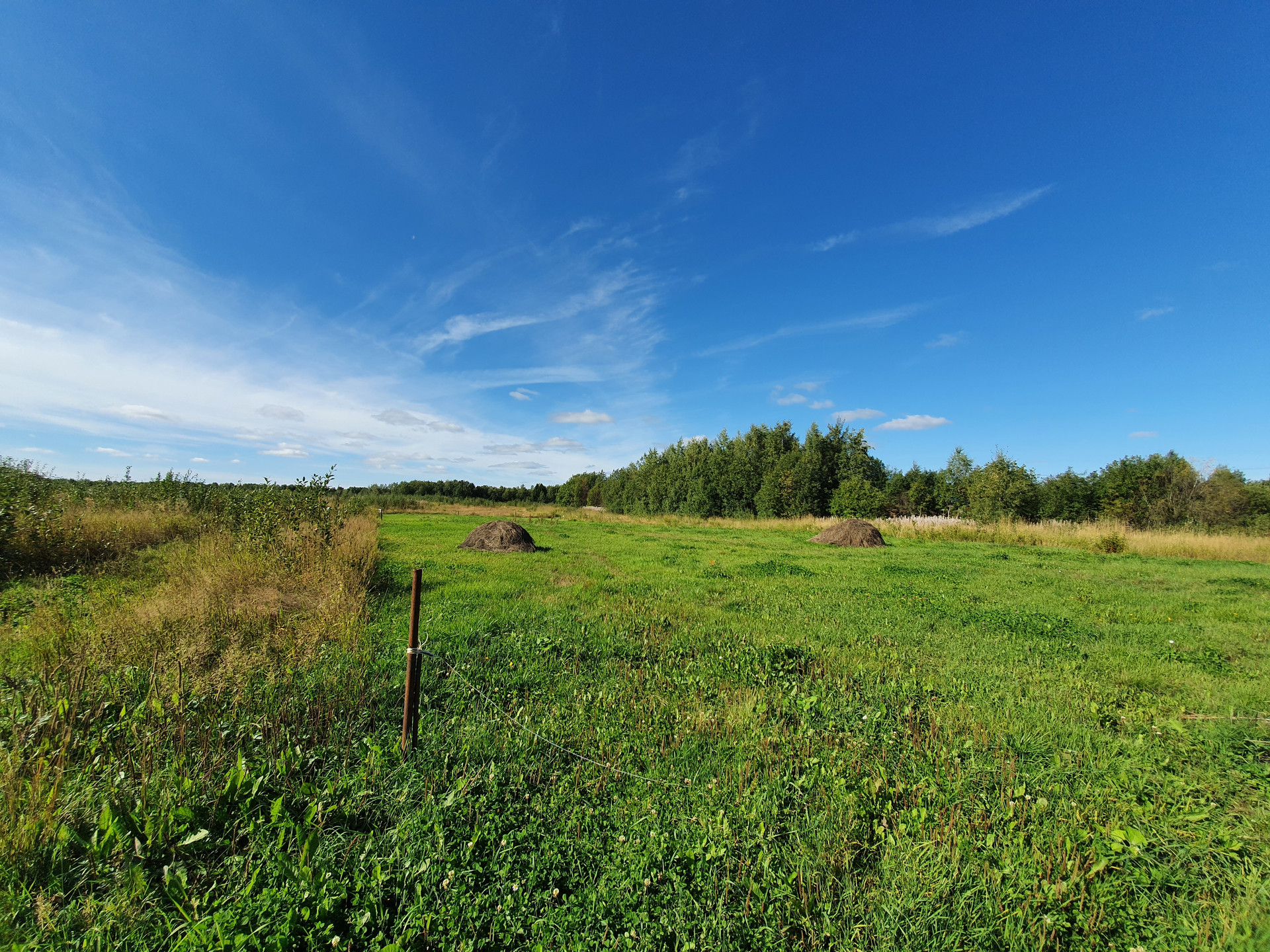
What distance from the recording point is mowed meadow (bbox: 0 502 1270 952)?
2.38 metres

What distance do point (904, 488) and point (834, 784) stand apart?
6450cm

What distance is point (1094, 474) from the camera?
47781 millimetres

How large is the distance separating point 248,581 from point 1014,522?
118 feet

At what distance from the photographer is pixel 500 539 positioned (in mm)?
17281

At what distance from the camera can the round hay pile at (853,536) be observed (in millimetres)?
22141

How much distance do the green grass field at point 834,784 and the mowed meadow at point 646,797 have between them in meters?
0.02

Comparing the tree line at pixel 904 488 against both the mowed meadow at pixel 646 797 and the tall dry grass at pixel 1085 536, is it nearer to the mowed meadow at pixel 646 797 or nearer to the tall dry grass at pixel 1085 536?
the tall dry grass at pixel 1085 536

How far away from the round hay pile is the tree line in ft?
41.1

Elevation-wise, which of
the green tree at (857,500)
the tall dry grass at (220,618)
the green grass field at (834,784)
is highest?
the green tree at (857,500)

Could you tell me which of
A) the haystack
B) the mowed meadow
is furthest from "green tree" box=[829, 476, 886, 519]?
the mowed meadow

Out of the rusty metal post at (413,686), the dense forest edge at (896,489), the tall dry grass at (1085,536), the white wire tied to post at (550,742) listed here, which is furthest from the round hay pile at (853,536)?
the rusty metal post at (413,686)

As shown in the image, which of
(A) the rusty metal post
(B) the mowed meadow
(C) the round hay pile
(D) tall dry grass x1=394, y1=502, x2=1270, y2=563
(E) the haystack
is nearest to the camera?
(B) the mowed meadow

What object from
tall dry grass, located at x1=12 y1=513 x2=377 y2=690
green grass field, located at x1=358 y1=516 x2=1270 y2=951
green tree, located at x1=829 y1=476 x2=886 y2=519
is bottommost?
green grass field, located at x1=358 y1=516 x2=1270 y2=951

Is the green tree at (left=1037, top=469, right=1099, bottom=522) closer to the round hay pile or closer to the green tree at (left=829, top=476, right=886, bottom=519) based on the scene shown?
the green tree at (left=829, top=476, right=886, bottom=519)
